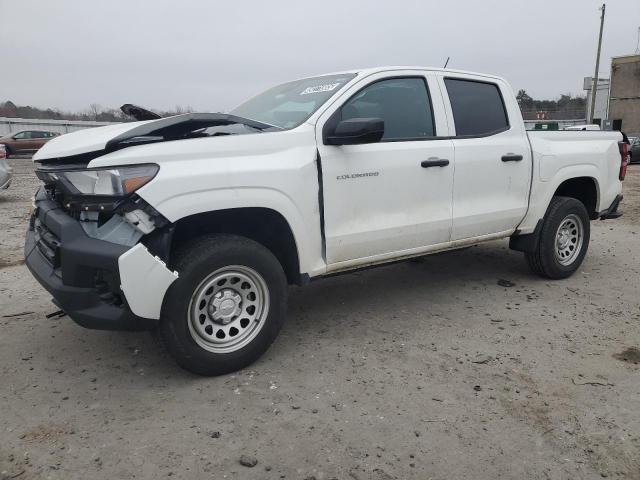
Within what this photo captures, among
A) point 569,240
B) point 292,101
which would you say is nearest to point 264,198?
point 292,101

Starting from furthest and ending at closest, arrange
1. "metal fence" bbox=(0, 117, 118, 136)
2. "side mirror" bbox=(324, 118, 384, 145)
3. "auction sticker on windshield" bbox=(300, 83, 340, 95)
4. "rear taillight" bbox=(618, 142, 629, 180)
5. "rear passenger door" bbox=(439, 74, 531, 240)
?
"metal fence" bbox=(0, 117, 118, 136), "rear taillight" bbox=(618, 142, 629, 180), "rear passenger door" bbox=(439, 74, 531, 240), "auction sticker on windshield" bbox=(300, 83, 340, 95), "side mirror" bbox=(324, 118, 384, 145)

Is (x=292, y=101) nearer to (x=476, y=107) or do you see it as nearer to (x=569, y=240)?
(x=476, y=107)

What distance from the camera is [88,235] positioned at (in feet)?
9.55

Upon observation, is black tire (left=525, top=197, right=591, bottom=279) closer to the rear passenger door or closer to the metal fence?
the rear passenger door

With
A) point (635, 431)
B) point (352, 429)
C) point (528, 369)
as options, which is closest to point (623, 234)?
point (528, 369)

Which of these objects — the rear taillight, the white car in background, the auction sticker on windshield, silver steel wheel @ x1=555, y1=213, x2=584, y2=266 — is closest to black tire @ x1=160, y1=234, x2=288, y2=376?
the auction sticker on windshield

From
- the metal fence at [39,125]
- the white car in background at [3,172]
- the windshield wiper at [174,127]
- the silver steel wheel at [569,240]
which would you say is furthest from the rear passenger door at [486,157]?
the metal fence at [39,125]

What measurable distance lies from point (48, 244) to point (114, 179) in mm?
699

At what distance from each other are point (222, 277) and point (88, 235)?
78 centimetres

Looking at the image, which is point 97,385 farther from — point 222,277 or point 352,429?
point 352,429

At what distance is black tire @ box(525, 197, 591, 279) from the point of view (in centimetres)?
513

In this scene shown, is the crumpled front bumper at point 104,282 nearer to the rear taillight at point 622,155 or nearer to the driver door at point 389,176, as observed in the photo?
the driver door at point 389,176

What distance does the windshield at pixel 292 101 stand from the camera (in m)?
3.77

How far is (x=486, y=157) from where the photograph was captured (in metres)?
4.50
